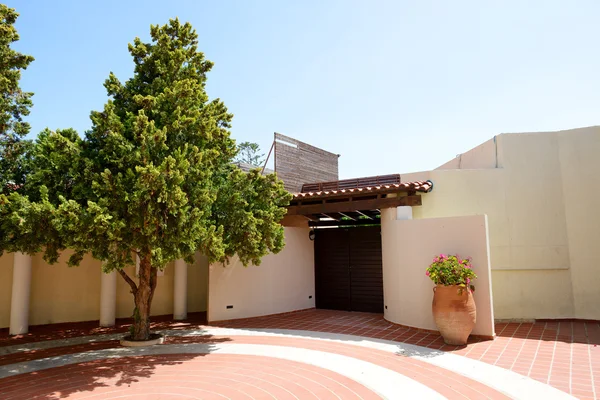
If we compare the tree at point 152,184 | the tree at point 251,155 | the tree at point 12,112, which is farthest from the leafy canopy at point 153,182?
the tree at point 251,155

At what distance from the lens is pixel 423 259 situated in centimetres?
984

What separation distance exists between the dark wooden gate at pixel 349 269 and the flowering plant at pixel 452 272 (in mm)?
4561

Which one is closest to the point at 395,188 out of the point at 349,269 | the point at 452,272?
the point at 452,272

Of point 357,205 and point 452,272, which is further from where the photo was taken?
point 357,205

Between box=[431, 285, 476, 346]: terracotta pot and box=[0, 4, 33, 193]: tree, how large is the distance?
10.2 meters

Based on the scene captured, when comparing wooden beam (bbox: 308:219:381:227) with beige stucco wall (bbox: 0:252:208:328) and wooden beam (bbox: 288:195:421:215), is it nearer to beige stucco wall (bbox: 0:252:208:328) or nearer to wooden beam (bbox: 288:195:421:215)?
wooden beam (bbox: 288:195:421:215)

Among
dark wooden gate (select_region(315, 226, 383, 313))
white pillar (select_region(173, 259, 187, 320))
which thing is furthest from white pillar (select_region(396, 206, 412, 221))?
white pillar (select_region(173, 259, 187, 320))

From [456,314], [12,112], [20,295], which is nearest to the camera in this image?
[456,314]

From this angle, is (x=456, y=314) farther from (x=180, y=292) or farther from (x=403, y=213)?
(x=180, y=292)

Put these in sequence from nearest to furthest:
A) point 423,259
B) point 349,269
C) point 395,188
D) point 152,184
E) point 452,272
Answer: point 152,184
point 452,272
point 423,259
point 395,188
point 349,269

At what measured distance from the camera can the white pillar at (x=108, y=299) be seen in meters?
11.5

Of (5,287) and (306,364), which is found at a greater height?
(5,287)

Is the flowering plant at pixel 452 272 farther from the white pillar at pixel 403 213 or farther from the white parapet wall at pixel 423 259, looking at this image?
the white pillar at pixel 403 213

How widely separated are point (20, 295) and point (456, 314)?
11.8 meters
